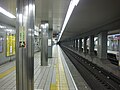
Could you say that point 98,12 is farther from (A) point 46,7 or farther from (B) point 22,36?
(B) point 22,36

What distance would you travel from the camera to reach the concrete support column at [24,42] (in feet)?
11.1

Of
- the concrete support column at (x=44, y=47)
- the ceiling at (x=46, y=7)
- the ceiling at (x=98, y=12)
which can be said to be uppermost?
the ceiling at (x=46, y=7)

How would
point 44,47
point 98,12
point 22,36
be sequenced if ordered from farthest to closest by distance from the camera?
point 44,47 < point 98,12 < point 22,36

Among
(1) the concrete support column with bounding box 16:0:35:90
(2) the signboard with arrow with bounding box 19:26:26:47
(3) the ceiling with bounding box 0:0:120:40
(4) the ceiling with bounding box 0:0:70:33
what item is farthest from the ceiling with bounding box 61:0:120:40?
(2) the signboard with arrow with bounding box 19:26:26:47

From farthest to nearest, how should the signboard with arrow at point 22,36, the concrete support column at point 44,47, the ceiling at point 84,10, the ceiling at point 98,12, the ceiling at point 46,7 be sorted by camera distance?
the concrete support column at point 44,47
the ceiling at point 46,7
the ceiling at point 84,10
the ceiling at point 98,12
the signboard with arrow at point 22,36

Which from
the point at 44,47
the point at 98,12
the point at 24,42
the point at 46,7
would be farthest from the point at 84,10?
the point at 44,47

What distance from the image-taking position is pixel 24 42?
3389mm

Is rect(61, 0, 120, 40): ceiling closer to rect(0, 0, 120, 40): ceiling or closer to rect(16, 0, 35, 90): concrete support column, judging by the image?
rect(0, 0, 120, 40): ceiling

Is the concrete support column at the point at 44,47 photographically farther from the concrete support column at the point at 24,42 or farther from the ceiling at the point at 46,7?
the concrete support column at the point at 24,42

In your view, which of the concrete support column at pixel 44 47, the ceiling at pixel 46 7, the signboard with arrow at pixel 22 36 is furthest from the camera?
the concrete support column at pixel 44 47

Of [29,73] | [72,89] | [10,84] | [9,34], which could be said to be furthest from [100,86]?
[9,34]

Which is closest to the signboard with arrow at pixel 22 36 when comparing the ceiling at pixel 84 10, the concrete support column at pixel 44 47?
the ceiling at pixel 84 10

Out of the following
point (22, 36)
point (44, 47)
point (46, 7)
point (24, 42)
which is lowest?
point (44, 47)

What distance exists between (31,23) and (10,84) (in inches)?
146
